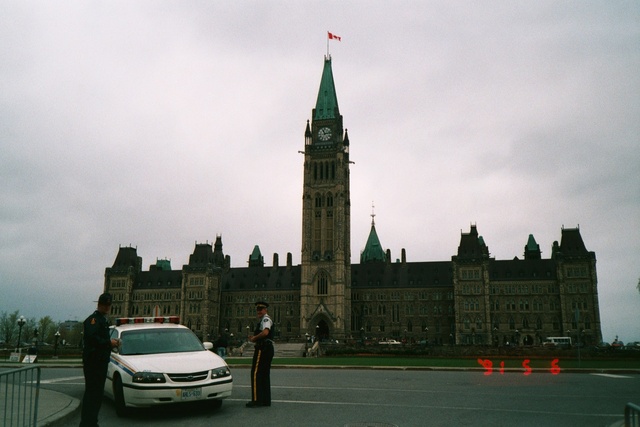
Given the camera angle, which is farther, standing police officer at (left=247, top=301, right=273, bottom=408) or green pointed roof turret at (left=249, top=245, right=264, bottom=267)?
green pointed roof turret at (left=249, top=245, right=264, bottom=267)

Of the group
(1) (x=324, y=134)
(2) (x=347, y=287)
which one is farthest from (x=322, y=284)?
(1) (x=324, y=134)

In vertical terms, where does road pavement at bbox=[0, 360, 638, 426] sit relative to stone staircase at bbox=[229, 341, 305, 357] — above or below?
above

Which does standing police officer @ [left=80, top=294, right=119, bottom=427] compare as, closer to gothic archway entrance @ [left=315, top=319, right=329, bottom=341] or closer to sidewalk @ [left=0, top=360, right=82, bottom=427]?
sidewalk @ [left=0, top=360, right=82, bottom=427]

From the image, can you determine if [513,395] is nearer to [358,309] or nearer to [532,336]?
[532,336]

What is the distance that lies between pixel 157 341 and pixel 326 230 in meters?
90.5

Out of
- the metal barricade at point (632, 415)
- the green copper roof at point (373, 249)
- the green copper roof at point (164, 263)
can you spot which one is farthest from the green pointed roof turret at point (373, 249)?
the metal barricade at point (632, 415)

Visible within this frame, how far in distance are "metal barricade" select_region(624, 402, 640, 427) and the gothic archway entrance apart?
310 feet

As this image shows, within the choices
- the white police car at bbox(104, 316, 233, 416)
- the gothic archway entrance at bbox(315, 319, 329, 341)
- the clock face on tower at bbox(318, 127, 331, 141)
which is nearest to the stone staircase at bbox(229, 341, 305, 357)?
the gothic archway entrance at bbox(315, 319, 329, 341)

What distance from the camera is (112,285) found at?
11894 centimetres

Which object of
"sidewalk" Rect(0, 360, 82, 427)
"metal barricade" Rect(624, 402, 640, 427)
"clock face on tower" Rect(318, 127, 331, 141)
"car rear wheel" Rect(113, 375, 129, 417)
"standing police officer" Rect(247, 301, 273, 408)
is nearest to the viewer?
"metal barricade" Rect(624, 402, 640, 427)

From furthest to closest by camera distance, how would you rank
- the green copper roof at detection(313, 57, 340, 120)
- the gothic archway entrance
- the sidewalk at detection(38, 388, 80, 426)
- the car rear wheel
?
1. the green copper roof at detection(313, 57, 340, 120)
2. the gothic archway entrance
3. the car rear wheel
4. the sidewalk at detection(38, 388, 80, 426)

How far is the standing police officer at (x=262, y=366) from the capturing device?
11.6m

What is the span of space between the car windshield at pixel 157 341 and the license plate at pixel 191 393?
5.51 ft

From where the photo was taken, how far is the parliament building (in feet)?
315
